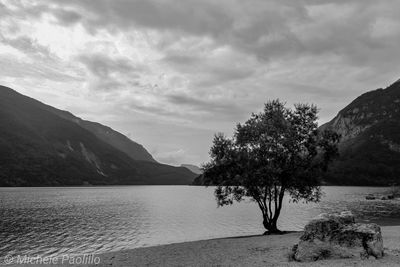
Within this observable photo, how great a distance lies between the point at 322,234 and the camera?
2545 cm

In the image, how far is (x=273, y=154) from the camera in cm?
4525

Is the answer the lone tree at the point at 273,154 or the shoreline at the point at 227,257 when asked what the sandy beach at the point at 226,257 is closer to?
the shoreline at the point at 227,257

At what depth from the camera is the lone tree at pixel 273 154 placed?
45031 millimetres

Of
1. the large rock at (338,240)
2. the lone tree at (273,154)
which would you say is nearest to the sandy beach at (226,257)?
the large rock at (338,240)

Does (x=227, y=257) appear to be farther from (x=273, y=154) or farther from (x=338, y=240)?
(x=273, y=154)

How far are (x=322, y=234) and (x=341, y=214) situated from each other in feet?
8.58

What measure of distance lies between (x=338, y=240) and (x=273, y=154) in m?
21.0

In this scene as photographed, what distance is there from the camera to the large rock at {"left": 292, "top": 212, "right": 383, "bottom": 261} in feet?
79.2

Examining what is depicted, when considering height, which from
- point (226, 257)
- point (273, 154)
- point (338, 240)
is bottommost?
point (226, 257)

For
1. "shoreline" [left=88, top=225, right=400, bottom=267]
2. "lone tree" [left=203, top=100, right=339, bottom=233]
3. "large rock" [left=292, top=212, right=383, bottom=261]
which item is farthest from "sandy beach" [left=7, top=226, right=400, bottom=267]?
"lone tree" [left=203, top=100, right=339, bottom=233]

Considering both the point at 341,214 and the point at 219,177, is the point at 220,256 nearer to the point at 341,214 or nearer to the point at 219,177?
the point at 341,214

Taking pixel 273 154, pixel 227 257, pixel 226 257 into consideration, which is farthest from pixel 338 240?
pixel 273 154

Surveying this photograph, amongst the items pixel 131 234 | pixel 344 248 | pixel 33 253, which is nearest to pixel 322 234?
pixel 344 248

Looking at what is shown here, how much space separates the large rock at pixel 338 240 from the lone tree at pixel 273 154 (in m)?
17.5
